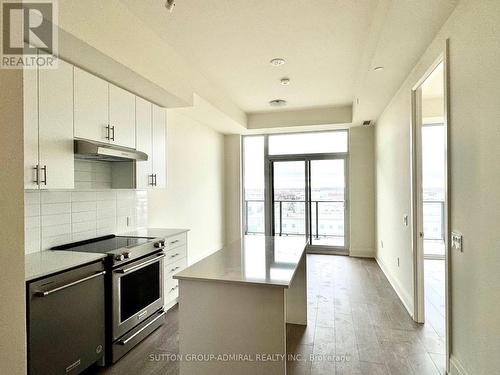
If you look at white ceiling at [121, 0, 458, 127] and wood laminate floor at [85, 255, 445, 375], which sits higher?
white ceiling at [121, 0, 458, 127]

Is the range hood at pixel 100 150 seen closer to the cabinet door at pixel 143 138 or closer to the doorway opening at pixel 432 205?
the cabinet door at pixel 143 138

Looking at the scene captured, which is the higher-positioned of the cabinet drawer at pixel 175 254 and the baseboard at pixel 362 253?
the cabinet drawer at pixel 175 254

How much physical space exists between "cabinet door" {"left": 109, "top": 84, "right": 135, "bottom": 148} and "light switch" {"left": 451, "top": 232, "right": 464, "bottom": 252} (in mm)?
2842

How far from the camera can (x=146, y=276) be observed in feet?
8.94

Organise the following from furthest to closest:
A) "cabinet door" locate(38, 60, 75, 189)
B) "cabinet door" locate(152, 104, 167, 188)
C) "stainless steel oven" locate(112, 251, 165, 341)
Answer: "cabinet door" locate(152, 104, 167, 188)
"stainless steel oven" locate(112, 251, 165, 341)
"cabinet door" locate(38, 60, 75, 189)

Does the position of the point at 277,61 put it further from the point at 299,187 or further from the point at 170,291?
the point at 299,187

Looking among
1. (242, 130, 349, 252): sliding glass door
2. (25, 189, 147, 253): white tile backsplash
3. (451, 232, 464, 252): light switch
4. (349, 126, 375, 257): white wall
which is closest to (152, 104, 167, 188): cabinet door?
(25, 189, 147, 253): white tile backsplash

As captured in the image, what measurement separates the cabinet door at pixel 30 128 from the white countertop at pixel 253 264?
117 cm

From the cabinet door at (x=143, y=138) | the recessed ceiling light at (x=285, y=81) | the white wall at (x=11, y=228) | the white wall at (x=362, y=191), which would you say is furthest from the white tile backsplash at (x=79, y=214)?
the white wall at (x=362, y=191)

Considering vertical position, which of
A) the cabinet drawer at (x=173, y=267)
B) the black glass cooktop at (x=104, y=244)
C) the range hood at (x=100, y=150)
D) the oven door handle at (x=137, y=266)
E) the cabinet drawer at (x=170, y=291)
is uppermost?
the range hood at (x=100, y=150)

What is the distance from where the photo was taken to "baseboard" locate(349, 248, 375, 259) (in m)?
5.61

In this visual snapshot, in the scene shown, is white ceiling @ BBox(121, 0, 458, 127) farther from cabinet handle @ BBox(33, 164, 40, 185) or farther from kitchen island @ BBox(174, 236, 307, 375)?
kitchen island @ BBox(174, 236, 307, 375)

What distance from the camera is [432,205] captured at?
598 centimetres

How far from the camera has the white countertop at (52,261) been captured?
1.76 m
